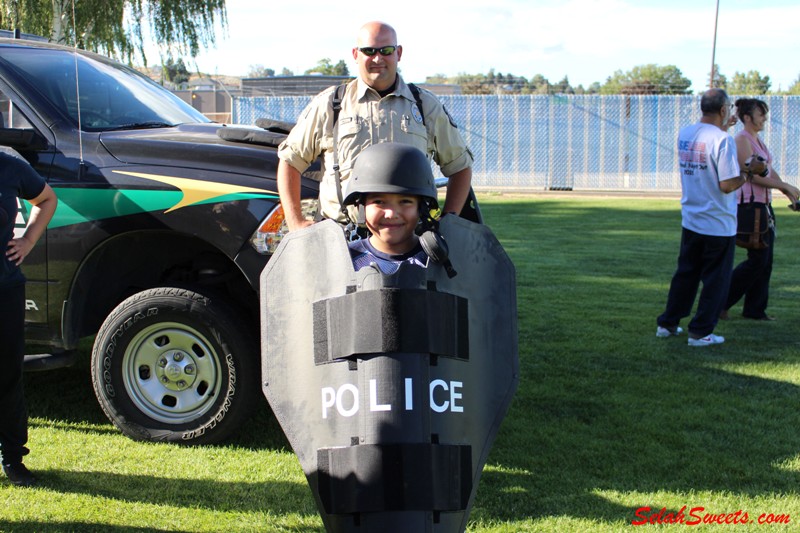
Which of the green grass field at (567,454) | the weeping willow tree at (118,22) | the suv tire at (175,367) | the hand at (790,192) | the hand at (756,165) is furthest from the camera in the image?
the weeping willow tree at (118,22)

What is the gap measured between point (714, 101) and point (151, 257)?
4.47 meters

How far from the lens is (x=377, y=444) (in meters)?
2.57

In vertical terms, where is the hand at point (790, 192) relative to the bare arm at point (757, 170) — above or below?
below

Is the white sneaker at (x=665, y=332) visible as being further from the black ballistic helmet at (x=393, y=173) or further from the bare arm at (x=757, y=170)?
the black ballistic helmet at (x=393, y=173)

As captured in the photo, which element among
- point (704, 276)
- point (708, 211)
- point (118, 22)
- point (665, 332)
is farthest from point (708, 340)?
point (118, 22)

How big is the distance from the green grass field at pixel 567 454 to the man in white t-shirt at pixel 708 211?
1.17ft

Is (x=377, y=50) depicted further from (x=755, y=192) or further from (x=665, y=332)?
(x=755, y=192)

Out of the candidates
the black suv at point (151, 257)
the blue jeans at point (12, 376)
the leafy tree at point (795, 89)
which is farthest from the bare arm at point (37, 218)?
the leafy tree at point (795, 89)

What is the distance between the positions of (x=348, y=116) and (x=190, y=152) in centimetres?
107

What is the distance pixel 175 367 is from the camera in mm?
4629

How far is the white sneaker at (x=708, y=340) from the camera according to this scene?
270 inches

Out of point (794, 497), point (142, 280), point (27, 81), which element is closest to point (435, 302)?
point (794, 497)

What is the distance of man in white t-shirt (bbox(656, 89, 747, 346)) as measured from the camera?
22.0 ft

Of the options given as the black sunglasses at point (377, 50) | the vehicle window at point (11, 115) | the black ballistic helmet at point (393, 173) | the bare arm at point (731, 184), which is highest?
the black sunglasses at point (377, 50)
